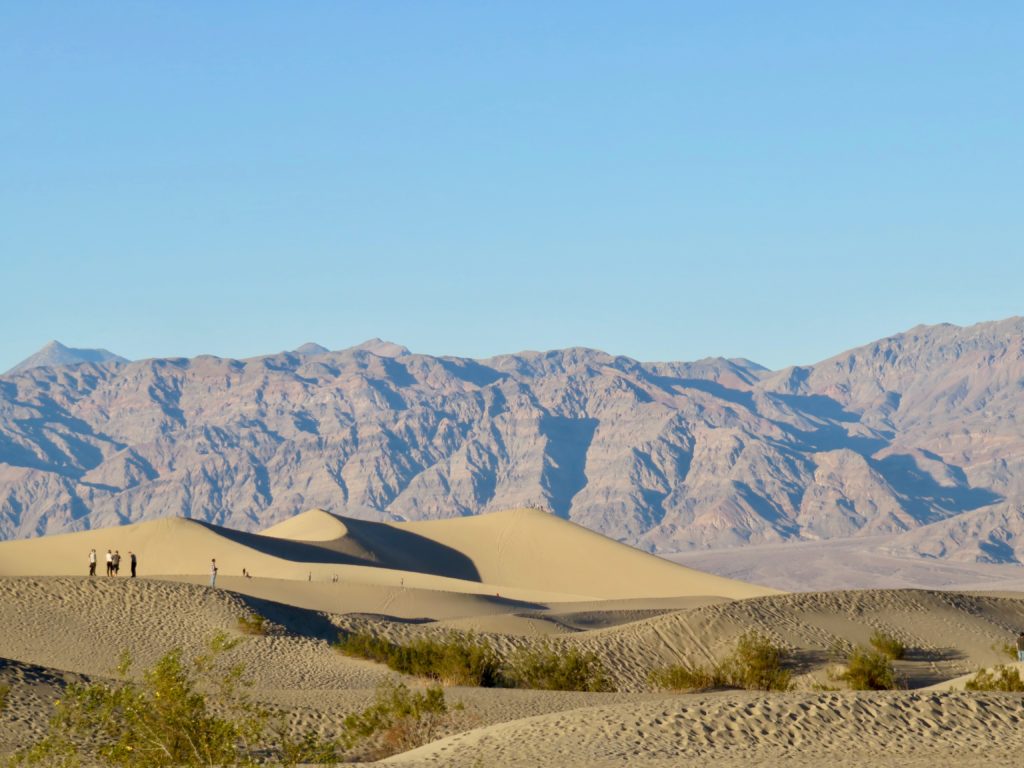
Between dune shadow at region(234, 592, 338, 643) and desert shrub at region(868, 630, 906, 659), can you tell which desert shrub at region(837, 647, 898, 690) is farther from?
dune shadow at region(234, 592, 338, 643)

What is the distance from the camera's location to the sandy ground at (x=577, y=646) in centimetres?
1594

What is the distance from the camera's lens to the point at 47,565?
243 feet

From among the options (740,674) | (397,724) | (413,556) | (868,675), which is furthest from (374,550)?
(397,724)

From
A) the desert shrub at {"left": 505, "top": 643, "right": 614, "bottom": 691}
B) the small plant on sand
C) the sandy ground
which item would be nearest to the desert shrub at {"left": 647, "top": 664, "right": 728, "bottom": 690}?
the sandy ground

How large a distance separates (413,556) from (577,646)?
183 ft

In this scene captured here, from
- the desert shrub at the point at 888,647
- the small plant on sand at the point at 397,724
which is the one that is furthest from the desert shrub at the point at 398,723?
the desert shrub at the point at 888,647

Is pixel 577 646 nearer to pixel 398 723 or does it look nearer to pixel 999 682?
pixel 999 682

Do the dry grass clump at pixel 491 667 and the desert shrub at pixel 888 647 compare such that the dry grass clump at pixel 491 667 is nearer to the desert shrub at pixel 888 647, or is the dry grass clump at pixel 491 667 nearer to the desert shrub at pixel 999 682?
the desert shrub at pixel 999 682

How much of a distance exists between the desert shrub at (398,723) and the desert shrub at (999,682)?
26.1ft

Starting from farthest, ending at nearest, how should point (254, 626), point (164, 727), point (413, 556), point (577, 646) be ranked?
1. point (413, 556)
2. point (577, 646)
3. point (254, 626)
4. point (164, 727)

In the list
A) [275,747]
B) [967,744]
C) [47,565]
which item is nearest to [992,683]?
[967,744]

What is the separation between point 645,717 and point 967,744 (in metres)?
3.49

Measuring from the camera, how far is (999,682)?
22.2 meters

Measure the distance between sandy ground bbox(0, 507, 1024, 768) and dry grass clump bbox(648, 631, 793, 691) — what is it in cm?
53
